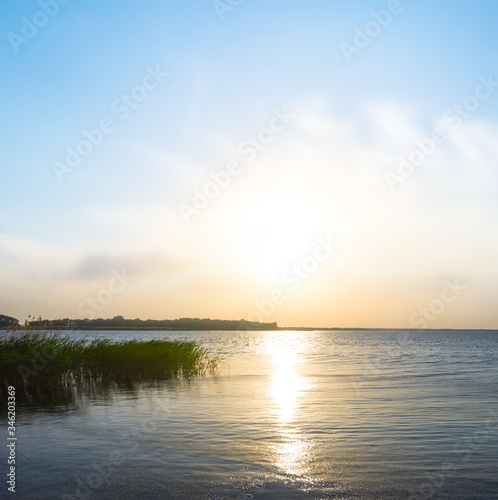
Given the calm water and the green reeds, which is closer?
the calm water

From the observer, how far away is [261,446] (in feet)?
59.5

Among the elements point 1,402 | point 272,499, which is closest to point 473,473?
point 272,499

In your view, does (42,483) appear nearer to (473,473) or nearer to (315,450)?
(315,450)

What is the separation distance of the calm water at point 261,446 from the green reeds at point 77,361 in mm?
3281

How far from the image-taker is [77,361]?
34250mm

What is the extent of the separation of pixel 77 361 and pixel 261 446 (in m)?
20.3

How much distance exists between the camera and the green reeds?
2848 centimetres

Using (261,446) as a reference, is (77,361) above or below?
above

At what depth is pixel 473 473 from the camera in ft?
48.9

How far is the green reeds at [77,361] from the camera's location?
28.5 meters

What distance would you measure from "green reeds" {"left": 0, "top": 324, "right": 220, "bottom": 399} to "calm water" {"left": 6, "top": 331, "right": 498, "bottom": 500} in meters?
3.28

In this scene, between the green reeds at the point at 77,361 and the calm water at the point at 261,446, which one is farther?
the green reeds at the point at 77,361

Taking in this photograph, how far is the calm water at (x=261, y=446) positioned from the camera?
43.8ft

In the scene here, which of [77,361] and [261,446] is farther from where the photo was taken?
[77,361]
